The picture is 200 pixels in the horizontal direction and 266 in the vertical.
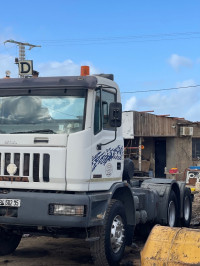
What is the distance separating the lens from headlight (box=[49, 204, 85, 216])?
5.91m

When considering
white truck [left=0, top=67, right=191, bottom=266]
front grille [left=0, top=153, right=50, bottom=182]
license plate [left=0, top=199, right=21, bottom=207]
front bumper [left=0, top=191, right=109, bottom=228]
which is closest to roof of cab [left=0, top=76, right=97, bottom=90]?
white truck [left=0, top=67, right=191, bottom=266]

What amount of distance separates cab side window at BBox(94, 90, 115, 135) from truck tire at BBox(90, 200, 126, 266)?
1.18 meters

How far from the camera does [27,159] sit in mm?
6160

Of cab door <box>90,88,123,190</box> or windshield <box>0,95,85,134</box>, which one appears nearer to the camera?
windshield <box>0,95,85,134</box>

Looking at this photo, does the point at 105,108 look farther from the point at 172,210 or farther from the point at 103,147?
the point at 172,210

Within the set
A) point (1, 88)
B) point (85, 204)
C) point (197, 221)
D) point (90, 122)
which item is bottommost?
point (197, 221)

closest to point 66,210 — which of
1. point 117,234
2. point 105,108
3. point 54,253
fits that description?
point 117,234

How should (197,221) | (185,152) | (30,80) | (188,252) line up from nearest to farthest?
(188,252), (30,80), (197,221), (185,152)

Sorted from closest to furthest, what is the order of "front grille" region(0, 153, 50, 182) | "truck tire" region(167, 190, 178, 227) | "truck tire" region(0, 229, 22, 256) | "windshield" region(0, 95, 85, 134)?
"front grille" region(0, 153, 50, 182) < "windshield" region(0, 95, 85, 134) < "truck tire" region(0, 229, 22, 256) < "truck tire" region(167, 190, 178, 227)

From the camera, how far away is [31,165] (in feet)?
20.1

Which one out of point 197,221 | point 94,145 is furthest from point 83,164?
point 197,221

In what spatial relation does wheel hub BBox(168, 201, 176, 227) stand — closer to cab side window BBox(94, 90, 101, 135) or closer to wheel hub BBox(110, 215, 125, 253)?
wheel hub BBox(110, 215, 125, 253)

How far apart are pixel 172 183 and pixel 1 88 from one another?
4.93m

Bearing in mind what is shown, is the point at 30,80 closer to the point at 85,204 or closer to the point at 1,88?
the point at 1,88
